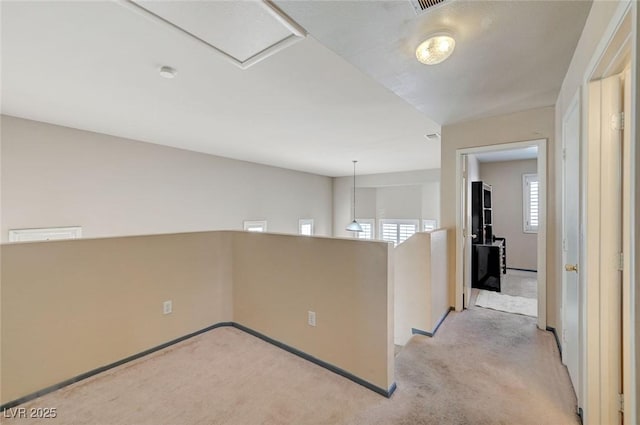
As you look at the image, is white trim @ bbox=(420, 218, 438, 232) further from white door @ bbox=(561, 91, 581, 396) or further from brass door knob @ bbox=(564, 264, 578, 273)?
brass door knob @ bbox=(564, 264, 578, 273)

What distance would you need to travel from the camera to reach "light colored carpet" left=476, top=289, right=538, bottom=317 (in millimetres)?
3544

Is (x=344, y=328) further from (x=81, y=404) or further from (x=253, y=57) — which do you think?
(x=253, y=57)

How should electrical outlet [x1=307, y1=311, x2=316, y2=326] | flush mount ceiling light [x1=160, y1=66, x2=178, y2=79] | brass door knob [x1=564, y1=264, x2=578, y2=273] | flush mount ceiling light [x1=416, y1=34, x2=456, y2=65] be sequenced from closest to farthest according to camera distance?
flush mount ceiling light [x1=416, y1=34, x2=456, y2=65] < brass door knob [x1=564, y1=264, x2=578, y2=273] < flush mount ceiling light [x1=160, y1=66, x2=178, y2=79] < electrical outlet [x1=307, y1=311, x2=316, y2=326]

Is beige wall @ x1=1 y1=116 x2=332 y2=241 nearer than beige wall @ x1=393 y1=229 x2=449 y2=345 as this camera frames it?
No

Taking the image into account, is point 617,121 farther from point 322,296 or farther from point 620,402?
point 322,296

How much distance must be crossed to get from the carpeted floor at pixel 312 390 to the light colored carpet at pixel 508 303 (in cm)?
90

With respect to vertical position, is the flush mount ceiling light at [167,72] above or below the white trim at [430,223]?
above

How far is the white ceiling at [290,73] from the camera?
161 centimetres

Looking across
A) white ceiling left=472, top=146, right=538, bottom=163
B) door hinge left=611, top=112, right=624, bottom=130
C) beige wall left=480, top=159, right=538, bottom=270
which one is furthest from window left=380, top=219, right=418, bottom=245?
door hinge left=611, top=112, right=624, bottom=130

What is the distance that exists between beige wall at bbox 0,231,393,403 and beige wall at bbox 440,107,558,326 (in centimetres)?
195

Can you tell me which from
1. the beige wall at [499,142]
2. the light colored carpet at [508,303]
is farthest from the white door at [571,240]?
the light colored carpet at [508,303]

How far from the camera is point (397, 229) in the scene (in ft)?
27.6

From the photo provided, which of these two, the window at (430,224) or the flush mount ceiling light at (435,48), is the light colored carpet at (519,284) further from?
the flush mount ceiling light at (435,48)

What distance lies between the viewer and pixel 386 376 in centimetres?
198
